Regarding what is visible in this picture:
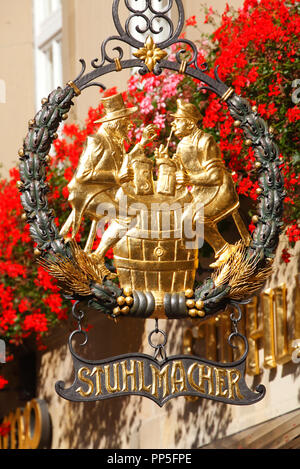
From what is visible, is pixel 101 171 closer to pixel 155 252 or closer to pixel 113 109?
pixel 113 109

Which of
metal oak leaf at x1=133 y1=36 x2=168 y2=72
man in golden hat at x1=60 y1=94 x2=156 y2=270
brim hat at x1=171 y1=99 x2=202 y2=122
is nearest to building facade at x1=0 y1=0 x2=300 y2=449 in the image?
brim hat at x1=171 y1=99 x2=202 y2=122

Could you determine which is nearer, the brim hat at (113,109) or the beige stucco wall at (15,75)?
the brim hat at (113,109)

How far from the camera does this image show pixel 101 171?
884cm

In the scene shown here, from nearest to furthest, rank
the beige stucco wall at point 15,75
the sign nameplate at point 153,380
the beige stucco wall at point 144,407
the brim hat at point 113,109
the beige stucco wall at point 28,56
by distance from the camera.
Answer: the sign nameplate at point 153,380 → the brim hat at point 113,109 → the beige stucco wall at point 144,407 → the beige stucco wall at point 28,56 → the beige stucco wall at point 15,75

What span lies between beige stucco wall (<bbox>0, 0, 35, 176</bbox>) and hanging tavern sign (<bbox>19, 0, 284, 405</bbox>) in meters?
6.46

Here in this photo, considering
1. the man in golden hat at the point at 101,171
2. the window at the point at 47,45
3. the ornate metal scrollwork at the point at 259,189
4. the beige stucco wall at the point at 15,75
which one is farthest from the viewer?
the window at the point at 47,45

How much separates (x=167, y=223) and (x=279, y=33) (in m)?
2.73

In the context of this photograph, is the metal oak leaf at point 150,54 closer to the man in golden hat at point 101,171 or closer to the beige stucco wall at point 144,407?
the man in golden hat at point 101,171

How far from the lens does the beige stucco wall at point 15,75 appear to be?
15.7 m

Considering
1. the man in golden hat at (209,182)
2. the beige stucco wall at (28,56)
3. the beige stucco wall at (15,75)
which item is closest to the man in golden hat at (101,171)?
the man in golden hat at (209,182)

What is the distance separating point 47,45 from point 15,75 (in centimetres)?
56

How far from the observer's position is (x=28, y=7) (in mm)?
16625

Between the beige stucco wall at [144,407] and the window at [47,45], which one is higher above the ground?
the window at [47,45]
